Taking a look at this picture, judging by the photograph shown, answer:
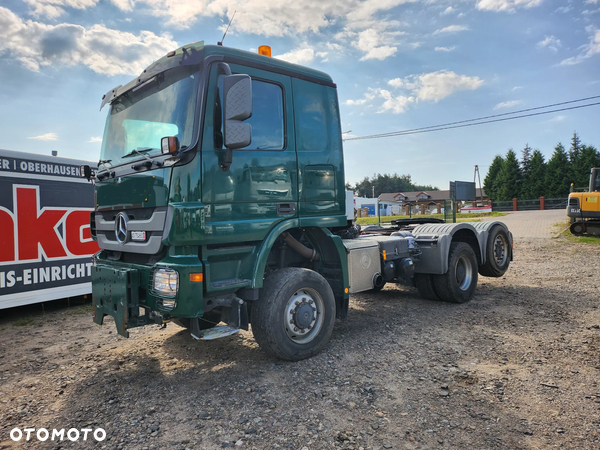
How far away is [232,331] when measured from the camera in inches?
145

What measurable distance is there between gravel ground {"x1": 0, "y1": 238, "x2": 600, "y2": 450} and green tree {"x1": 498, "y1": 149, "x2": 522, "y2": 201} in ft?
188

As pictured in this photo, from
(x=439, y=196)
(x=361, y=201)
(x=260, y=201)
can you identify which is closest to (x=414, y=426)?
(x=260, y=201)

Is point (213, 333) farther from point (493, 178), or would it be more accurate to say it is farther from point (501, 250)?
point (493, 178)

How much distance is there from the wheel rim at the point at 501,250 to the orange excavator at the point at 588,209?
1156cm

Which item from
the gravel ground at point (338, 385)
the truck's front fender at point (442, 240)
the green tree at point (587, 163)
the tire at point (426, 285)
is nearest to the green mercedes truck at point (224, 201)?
the gravel ground at point (338, 385)

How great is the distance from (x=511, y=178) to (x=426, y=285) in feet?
190

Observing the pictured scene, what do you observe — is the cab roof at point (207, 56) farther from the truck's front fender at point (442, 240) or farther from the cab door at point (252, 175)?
the truck's front fender at point (442, 240)

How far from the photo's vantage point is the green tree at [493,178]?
199ft

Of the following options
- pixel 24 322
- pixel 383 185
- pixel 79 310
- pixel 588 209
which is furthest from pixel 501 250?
pixel 383 185

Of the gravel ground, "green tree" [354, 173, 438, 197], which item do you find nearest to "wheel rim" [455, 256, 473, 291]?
the gravel ground

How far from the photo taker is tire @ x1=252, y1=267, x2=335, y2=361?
154 inches

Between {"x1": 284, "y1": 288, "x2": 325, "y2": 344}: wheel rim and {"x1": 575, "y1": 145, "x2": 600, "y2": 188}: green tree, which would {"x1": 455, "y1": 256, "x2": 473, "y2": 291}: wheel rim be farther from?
{"x1": 575, "y1": 145, "x2": 600, "y2": 188}: green tree

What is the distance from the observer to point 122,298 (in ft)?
12.1

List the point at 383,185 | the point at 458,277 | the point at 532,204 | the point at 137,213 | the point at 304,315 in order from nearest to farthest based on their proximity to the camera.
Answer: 1. the point at 137,213
2. the point at 304,315
3. the point at 458,277
4. the point at 532,204
5. the point at 383,185
